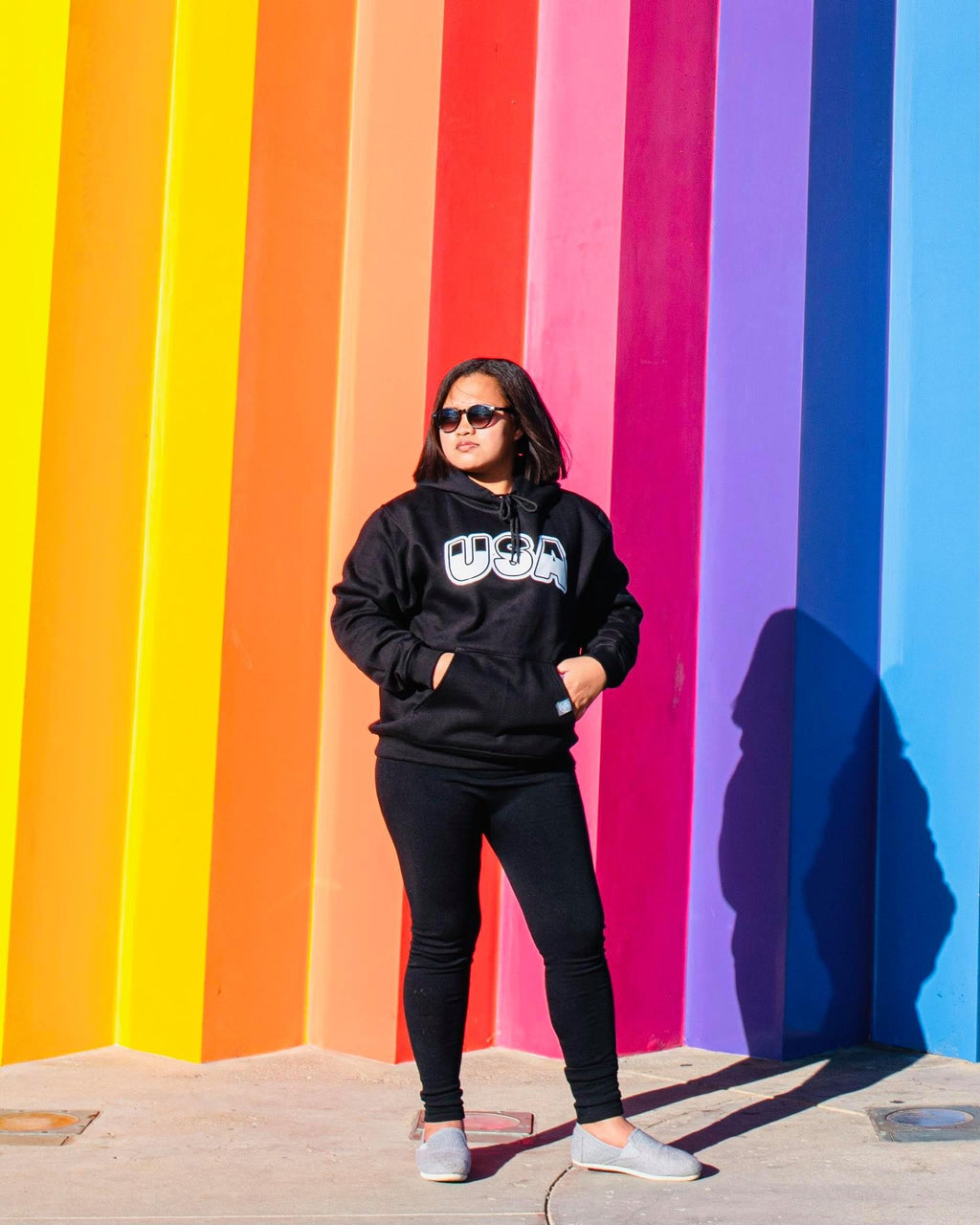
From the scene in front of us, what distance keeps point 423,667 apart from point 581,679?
1.17 feet

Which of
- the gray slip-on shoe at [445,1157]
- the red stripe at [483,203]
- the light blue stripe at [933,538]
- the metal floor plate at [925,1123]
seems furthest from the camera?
the light blue stripe at [933,538]

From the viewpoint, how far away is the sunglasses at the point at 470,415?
138 inches

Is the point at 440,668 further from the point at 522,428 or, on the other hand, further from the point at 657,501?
the point at 657,501

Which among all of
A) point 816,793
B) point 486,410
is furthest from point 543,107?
point 816,793

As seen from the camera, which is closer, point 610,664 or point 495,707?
point 495,707

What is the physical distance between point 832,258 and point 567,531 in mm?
1914

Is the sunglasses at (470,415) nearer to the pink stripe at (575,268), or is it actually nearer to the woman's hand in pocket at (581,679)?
the woman's hand in pocket at (581,679)

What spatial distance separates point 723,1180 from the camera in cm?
332

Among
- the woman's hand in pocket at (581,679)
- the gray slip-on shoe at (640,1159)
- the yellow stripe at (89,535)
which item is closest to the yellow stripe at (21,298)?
the yellow stripe at (89,535)

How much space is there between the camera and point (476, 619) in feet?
11.2

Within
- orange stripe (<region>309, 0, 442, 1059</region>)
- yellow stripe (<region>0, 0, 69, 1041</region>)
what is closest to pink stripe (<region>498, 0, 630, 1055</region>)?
orange stripe (<region>309, 0, 442, 1059</region>)

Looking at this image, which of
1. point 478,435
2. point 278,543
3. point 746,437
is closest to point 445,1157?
point 478,435

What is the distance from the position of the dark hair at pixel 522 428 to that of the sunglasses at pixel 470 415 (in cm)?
3

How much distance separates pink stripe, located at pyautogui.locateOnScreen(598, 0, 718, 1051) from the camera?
4703 millimetres
